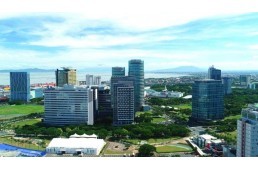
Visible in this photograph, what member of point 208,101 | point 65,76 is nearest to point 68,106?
point 208,101

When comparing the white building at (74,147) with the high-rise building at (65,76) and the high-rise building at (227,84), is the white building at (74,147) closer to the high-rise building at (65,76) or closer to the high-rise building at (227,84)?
the high-rise building at (65,76)

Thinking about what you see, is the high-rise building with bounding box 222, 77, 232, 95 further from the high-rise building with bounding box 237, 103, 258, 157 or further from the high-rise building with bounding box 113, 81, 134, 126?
the high-rise building with bounding box 237, 103, 258, 157

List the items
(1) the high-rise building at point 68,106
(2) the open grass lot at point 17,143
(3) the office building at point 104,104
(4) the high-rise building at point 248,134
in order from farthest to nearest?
(3) the office building at point 104,104
(1) the high-rise building at point 68,106
(2) the open grass lot at point 17,143
(4) the high-rise building at point 248,134

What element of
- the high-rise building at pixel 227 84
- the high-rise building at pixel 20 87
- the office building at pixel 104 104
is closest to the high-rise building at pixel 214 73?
the high-rise building at pixel 227 84

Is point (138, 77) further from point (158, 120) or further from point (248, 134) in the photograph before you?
point (248, 134)

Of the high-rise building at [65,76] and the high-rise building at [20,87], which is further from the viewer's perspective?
the high-rise building at [20,87]


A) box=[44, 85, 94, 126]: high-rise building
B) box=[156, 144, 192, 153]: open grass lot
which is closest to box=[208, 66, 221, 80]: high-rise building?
box=[44, 85, 94, 126]: high-rise building

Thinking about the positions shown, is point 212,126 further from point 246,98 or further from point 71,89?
point 246,98
